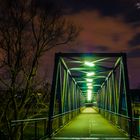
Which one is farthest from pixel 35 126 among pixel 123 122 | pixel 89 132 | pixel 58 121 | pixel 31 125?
pixel 58 121

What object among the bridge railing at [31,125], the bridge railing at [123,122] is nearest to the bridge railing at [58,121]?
the bridge railing at [31,125]

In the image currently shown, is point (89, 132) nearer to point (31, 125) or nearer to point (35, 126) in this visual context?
point (31, 125)

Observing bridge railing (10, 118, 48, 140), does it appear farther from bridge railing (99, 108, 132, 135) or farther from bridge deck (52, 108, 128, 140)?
bridge railing (99, 108, 132, 135)

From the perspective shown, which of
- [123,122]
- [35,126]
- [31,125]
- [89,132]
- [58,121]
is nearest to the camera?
[35,126]

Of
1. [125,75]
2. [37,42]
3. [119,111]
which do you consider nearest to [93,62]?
[119,111]

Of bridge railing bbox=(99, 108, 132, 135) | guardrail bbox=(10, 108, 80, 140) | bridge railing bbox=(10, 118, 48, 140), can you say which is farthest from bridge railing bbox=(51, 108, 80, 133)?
bridge railing bbox=(99, 108, 132, 135)

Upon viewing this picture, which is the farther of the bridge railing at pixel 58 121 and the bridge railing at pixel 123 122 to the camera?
the bridge railing at pixel 58 121

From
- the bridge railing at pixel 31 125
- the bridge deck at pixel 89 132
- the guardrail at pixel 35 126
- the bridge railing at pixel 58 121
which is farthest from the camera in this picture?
the bridge railing at pixel 58 121

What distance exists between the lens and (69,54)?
66.6ft

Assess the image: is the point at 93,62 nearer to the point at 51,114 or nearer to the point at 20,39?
the point at 20,39

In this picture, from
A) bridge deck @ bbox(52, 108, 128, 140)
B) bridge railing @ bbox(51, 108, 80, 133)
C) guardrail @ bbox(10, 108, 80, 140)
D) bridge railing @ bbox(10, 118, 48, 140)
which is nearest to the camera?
bridge railing @ bbox(10, 118, 48, 140)

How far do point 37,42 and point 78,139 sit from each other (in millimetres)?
7249

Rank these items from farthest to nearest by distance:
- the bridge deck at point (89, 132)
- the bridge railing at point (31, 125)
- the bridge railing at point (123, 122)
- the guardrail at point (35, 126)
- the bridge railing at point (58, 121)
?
1. the bridge railing at point (58, 121)
2. the bridge railing at point (123, 122)
3. the bridge deck at point (89, 132)
4. the guardrail at point (35, 126)
5. the bridge railing at point (31, 125)

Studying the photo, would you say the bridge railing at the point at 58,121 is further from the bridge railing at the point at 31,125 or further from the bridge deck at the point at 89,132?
the bridge railing at the point at 31,125
